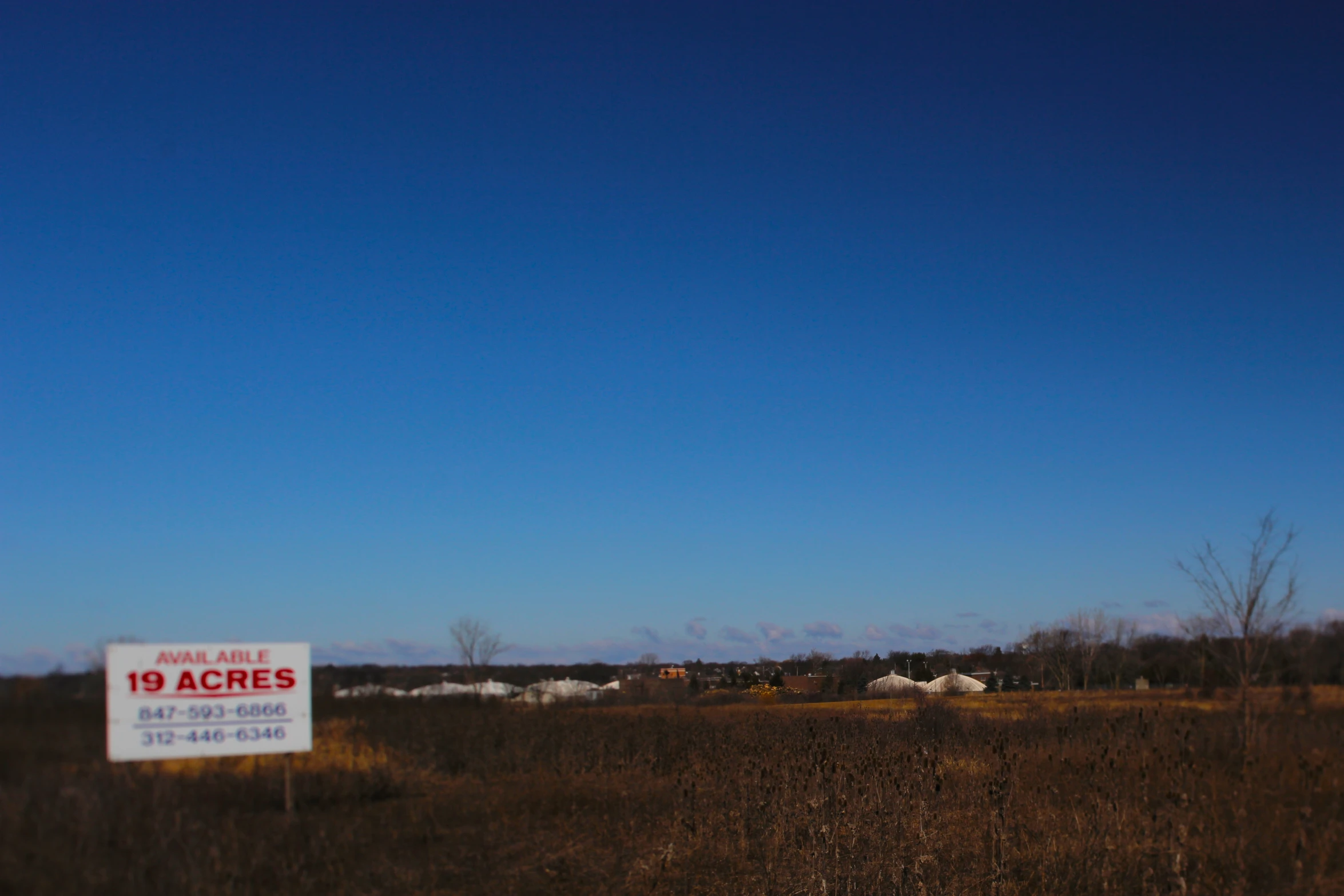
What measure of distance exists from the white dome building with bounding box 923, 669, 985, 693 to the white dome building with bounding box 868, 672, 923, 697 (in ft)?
1.82

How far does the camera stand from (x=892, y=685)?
28.9 meters

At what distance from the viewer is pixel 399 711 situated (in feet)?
17.9

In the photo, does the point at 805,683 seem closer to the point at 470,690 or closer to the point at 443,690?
the point at 470,690

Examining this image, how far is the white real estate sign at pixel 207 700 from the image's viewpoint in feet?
14.3

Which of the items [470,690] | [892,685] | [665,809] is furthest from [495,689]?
[892,685]

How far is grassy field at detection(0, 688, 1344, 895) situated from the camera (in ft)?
14.2

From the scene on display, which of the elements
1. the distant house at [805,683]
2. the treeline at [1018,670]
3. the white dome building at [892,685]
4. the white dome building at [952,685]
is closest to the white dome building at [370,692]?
the treeline at [1018,670]

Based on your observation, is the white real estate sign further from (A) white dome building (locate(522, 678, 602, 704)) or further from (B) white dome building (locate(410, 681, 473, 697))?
(A) white dome building (locate(522, 678, 602, 704))

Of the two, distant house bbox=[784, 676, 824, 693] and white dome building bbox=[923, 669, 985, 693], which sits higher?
distant house bbox=[784, 676, 824, 693]

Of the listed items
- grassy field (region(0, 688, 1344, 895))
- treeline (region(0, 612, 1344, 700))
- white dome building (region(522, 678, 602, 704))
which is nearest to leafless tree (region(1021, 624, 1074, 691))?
treeline (region(0, 612, 1344, 700))

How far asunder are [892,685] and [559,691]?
2307 cm

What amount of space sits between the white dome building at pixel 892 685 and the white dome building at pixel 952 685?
0.55 metres

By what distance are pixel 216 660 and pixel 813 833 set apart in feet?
26.8

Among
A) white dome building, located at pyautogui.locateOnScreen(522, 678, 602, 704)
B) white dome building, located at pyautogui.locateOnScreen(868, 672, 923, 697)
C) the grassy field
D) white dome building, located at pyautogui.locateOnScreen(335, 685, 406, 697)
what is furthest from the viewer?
white dome building, located at pyautogui.locateOnScreen(868, 672, 923, 697)
